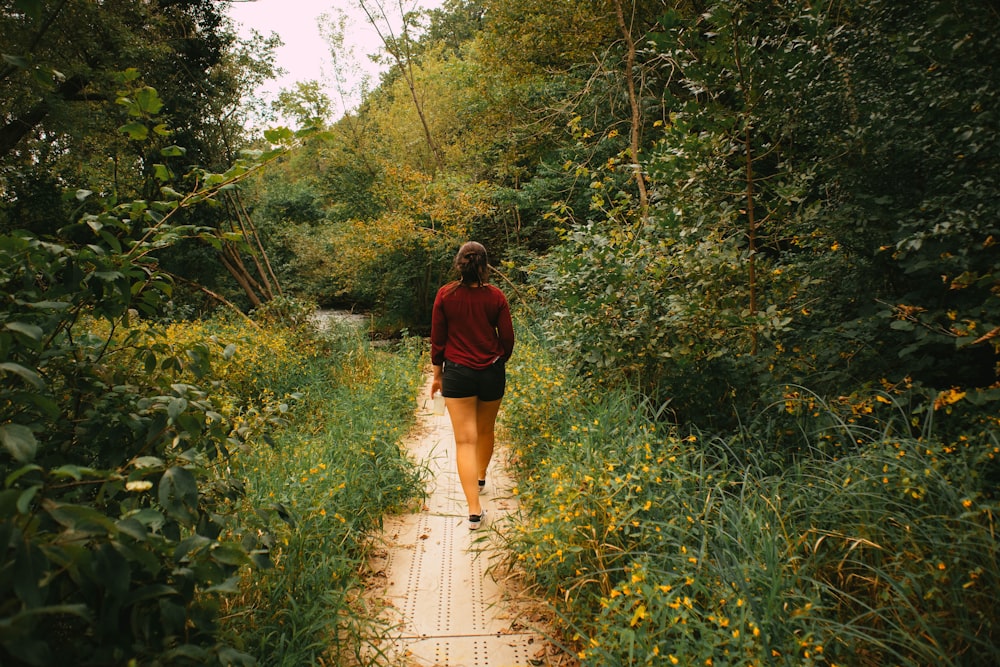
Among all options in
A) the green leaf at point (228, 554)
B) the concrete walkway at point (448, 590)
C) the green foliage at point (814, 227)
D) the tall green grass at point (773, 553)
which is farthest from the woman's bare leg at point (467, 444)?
the green leaf at point (228, 554)

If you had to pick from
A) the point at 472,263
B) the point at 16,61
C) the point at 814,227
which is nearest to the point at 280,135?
the point at 16,61

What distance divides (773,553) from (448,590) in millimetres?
1731

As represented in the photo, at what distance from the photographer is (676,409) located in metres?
3.92

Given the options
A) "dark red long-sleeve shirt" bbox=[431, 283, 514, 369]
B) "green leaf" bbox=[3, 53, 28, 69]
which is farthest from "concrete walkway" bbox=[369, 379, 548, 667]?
"green leaf" bbox=[3, 53, 28, 69]

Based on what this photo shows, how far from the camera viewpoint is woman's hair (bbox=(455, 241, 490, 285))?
136 inches

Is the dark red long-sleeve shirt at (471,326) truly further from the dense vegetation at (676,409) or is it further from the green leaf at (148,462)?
the green leaf at (148,462)

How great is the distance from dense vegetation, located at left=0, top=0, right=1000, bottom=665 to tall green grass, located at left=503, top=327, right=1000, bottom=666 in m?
0.02

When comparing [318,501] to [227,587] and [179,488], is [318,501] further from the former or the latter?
[179,488]

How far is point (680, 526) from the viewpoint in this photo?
8.34ft

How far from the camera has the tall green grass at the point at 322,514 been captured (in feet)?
7.39

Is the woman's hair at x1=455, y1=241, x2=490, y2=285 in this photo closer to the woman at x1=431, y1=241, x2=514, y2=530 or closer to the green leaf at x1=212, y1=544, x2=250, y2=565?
the woman at x1=431, y1=241, x2=514, y2=530

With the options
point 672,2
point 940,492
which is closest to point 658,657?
point 940,492

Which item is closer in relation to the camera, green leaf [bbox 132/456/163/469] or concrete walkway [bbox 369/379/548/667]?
green leaf [bbox 132/456/163/469]

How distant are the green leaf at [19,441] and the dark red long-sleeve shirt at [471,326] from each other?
2.58m
